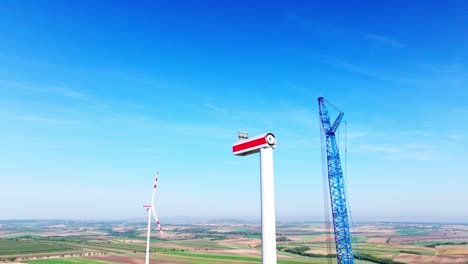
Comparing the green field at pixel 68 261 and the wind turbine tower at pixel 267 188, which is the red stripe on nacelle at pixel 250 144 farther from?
the green field at pixel 68 261

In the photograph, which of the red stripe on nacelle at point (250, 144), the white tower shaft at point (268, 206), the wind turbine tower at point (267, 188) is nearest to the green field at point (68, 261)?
the red stripe on nacelle at point (250, 144)

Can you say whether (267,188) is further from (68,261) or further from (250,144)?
(68,261)

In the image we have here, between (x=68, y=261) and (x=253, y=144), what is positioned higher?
(x=253, y=144)

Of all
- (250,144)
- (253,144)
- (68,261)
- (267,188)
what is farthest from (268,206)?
(68,261)

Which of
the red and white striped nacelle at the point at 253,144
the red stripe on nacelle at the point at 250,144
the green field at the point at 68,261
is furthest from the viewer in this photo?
the green field at the point at 68,261

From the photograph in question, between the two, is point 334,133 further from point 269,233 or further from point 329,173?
point 269,233

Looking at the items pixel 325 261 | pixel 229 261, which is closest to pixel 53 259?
pixel 229 261
